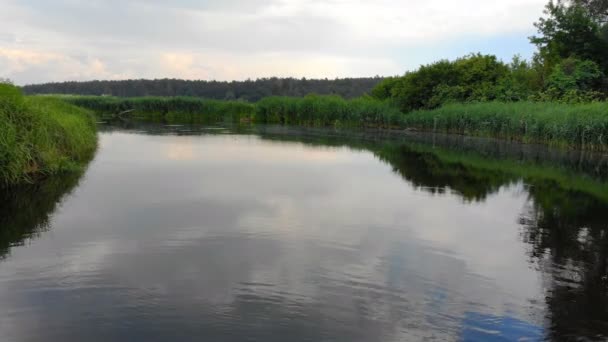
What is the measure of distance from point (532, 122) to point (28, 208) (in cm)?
2361

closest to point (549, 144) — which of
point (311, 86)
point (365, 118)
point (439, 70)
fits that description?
point (439, 70)

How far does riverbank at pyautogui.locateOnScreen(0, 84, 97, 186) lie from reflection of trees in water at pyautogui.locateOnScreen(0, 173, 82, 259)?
0.31 metres

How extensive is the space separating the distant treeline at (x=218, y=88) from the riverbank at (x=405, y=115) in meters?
39.1

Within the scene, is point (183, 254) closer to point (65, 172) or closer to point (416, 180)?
point (65, 172)

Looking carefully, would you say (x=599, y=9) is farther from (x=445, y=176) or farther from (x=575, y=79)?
(x=445, y=176)

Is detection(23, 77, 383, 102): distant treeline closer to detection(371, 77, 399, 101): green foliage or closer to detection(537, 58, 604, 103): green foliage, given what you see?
detection(371, 77, 399, 101): green foliage

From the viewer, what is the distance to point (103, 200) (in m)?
10.1

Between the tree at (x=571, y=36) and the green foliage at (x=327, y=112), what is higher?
the tree at (x=571, y=36)

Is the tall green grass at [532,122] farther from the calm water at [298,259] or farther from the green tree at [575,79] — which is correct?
the calm water at [298,259]

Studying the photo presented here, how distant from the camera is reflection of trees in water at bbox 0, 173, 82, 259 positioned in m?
7.46

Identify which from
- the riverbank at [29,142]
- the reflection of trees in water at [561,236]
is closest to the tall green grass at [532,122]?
the reflection of trees in water at [561,236]

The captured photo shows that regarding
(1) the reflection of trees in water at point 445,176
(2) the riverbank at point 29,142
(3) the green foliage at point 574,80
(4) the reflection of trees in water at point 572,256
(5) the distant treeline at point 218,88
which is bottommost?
(4) the reflection of trees in water at point 572,256

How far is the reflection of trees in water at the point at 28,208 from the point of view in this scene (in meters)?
7.46

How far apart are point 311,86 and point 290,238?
103382 mm
